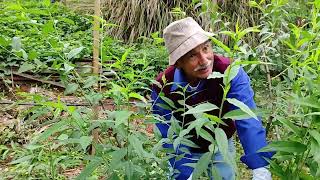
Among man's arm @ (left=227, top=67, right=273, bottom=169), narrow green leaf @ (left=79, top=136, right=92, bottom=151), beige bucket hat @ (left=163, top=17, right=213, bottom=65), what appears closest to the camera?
narrow green leaf @ (left=79, top=136, right=92, bottom=151)

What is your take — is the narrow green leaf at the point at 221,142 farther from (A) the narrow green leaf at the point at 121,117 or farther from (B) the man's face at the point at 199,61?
(B) the man's face at the point at 199,61

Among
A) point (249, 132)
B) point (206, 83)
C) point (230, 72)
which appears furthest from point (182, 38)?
point (230, 72)

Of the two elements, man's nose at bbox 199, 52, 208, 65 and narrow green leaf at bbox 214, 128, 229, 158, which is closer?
narrow green leaf at bbox 214, 128, 229, 158

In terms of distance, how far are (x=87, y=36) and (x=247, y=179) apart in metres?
4.68

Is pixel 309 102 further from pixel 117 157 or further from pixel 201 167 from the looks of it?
pixel 117 157

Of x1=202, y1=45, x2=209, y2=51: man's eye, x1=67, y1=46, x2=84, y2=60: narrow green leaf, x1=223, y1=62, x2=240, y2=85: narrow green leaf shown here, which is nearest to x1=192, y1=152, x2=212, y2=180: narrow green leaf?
x1=223, y1=62, x2=240, y2=85: narrow green leaf

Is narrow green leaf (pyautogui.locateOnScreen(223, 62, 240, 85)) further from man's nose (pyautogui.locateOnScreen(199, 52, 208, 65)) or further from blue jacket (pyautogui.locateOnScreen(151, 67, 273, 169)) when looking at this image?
man's nose (pyautogui.locateOnScreen(199, 52, 208, 65))

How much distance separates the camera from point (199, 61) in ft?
6.10

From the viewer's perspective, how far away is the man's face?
184 cm

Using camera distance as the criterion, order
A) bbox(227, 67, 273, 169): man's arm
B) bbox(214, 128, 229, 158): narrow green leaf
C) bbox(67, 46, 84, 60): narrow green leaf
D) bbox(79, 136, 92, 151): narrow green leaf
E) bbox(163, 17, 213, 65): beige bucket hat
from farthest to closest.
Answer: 1. bbox(163, 17, 213, 65): beige bucket hat
2. bbox(227, 67, 273, 169): man's arm
3. bbox(67, 46, 84, 60): narrow green leaf
4. bbox(79, 136, 92, 151): narrow green leaf
5. bbox(214, 128, 229, 158): narrow green leaf

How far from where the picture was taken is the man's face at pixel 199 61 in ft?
6.03

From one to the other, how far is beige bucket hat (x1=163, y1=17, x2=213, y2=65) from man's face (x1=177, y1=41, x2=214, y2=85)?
0.03 metres

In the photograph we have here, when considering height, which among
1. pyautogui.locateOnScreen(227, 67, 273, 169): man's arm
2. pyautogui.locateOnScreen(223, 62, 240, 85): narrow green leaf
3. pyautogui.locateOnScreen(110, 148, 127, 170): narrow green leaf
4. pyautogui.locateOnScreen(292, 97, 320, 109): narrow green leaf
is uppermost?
pyautogui.locateOnScreen(223, 62, 240, 85): narrow green leaf

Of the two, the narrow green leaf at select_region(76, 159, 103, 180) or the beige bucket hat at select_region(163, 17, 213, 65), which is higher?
the beige bucket hat at select_region(163, 17, 213, 65)
